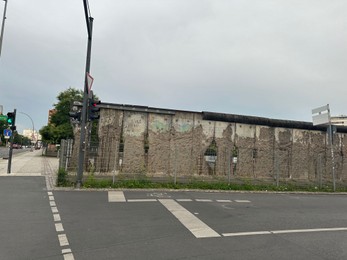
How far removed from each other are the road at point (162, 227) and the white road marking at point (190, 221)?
2 centimetres

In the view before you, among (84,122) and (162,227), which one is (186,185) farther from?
(162,227)

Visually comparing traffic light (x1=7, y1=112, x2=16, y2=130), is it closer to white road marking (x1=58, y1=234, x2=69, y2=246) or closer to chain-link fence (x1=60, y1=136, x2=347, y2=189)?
chain-link fence (x1=60, y1=136, x2=347, y2=189)

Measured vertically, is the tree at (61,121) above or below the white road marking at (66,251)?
above

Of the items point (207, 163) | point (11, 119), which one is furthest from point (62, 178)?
point (207, 163)

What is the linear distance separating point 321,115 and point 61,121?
37615 millimetres

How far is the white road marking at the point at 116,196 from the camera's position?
31.2 feet

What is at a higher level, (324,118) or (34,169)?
(324,118)

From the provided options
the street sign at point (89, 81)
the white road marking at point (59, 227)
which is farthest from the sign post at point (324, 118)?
the white road marking at point (59, 227)

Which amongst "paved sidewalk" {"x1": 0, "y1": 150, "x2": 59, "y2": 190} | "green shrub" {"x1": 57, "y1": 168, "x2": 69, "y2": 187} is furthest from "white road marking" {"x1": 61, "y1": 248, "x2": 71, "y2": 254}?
"green shrub" {"x1": 57, "y1": 168, "x2": 69, "y2": 187}

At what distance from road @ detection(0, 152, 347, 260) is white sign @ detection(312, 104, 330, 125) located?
5670 millimetres

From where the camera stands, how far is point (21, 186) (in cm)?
1145

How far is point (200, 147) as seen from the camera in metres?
17.8

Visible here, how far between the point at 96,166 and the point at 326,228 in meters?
10.9

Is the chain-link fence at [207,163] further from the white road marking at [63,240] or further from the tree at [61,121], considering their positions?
the tree at [61,121]
